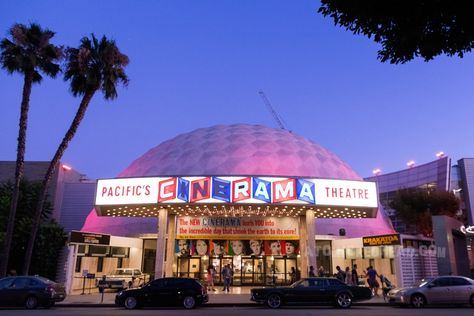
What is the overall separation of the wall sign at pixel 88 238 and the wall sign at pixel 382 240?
17265mm

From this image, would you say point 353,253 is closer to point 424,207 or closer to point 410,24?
point 410,24

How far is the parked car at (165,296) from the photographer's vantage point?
1769cm

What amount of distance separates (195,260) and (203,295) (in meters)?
13.5

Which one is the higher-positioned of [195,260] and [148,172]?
[148,172]

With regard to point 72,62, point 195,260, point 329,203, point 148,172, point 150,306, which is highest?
point 72,62

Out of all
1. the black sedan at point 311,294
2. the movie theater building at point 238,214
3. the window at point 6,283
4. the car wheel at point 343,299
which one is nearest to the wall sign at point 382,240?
the movie theater building at point 238,214

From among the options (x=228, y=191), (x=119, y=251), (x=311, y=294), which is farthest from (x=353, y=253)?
(x=119, y=251)

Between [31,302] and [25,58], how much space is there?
530 inches

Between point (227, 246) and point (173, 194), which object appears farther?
point (227, 246)

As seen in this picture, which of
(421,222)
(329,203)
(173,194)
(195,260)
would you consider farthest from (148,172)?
(421,222)

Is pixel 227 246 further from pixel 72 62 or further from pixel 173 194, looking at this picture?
pixel 72 62

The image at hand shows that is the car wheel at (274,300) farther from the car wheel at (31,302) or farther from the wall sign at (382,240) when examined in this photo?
the wall sign at (382,240)

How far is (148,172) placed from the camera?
110 ft

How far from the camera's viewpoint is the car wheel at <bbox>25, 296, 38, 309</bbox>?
18014mm
